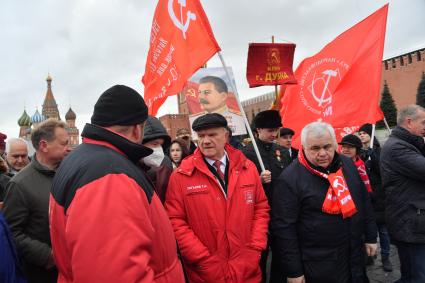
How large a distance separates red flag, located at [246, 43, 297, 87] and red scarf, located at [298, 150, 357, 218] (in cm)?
190

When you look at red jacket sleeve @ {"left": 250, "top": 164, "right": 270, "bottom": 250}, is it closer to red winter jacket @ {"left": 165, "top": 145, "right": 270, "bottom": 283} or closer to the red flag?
red winter jacket @ {"left": 165, "top": 145, "right": 270, "bottom": 283}

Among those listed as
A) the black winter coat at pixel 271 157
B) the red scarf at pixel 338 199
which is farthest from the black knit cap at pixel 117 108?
the black winter coat at pixel 271 157

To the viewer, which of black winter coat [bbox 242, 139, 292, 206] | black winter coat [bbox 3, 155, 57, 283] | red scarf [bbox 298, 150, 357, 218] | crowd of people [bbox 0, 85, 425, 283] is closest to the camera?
crowd of people [bbox 0, 85, 425, 283]

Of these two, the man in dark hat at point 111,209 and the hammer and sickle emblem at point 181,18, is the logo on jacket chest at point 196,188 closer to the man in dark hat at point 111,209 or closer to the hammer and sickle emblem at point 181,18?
the man in dark hat at point 111,209

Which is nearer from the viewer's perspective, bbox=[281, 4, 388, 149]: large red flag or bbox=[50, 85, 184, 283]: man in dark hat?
bbox=[50, 85, 184, 283]: man in dark hat

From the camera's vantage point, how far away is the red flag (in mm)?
4391

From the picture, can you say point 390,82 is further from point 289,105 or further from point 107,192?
point 107,192

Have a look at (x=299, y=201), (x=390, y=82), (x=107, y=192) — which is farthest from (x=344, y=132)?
(x=390, y=82)

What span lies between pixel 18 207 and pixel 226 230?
1597 mm

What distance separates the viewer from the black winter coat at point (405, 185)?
10.5 feet

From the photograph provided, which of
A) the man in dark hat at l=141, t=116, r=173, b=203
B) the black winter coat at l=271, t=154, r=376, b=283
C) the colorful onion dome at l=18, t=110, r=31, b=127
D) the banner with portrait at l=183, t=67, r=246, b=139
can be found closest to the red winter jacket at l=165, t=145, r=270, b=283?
the black winter coat at l=271, t=154, r=376, b=283

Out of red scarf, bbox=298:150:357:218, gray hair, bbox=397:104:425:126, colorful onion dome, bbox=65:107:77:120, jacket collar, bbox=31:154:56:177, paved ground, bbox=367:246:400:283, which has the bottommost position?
paved ground, bbox=367:246:400:283

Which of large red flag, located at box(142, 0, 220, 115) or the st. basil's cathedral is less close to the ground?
the st. basil's cathedral

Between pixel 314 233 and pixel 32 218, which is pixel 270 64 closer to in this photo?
pixel 314 233
